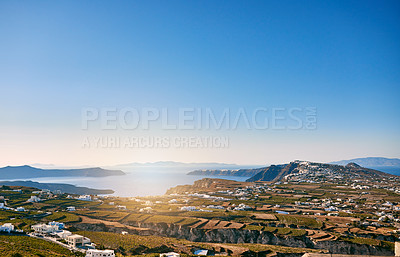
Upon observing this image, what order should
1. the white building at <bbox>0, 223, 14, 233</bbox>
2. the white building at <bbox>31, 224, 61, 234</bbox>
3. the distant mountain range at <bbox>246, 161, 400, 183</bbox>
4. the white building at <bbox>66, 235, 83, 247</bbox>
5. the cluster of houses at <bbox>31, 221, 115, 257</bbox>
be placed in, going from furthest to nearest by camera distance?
the distant mountain range at <bbox>246, 161, 400, 183</bbox>, the white building at <bbox>31, 224, 61, 234</bbox>, the white building at <bbox>0, 223, 14, 233</bbox>, the white building at <bbox>66, 235, 83, 247</bbox>, the cluster of houses at <bbox>31, 221, 115, 257</bbox>

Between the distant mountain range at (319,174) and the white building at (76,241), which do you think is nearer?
the white building at (76,241)

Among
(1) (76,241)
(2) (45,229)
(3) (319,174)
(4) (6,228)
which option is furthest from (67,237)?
(3) (319,174)

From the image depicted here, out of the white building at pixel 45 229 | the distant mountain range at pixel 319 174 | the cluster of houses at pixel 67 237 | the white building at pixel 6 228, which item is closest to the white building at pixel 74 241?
the cluster of houses at pixel 67 237

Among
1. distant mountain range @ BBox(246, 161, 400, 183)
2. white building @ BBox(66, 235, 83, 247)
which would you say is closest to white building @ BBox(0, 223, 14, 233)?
white building @ BBox(66, 235, 83, 247)

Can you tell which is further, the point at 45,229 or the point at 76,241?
the point at 45,229

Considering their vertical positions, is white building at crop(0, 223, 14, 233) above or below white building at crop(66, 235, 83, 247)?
above

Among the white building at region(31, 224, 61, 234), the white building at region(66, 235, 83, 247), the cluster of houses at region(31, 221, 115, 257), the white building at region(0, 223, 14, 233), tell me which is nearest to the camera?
the cluster of houses at region(31, 221, 115, 257)

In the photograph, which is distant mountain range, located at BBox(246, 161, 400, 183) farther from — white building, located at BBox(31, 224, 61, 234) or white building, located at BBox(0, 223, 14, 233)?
white building, located at BBox(0, 223, 14, 233)

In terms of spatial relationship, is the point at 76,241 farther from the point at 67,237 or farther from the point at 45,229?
the point at 45,229

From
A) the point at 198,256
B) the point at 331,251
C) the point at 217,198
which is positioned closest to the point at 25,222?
the point at 198,256

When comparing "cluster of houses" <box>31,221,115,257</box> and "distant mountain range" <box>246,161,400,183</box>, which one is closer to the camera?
"cluster of houses" <box>31,221,115,257</box>

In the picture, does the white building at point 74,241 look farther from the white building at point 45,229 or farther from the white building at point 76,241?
the white building at point 45,229
